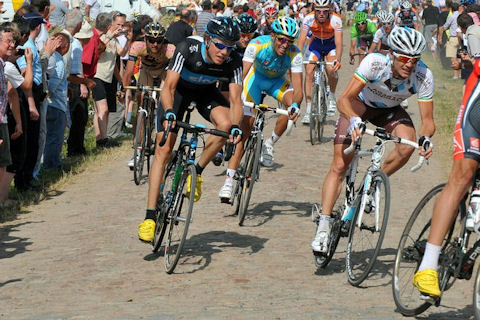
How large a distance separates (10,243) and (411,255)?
4.79m

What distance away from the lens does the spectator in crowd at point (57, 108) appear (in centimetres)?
Answer: 1377

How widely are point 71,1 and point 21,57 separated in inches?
670

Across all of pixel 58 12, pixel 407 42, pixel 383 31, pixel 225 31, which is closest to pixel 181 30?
pixel 58 12

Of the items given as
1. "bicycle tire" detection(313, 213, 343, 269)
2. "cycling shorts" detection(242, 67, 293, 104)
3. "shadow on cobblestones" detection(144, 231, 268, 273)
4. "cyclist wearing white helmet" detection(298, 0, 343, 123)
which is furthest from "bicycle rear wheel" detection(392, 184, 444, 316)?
"cyclist wearing white helmet" detection(298, 0, 343, 123)

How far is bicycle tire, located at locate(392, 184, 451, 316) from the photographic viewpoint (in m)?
7.28

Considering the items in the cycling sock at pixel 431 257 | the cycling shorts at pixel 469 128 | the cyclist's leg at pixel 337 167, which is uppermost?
the cycling shorts at pixel 469 128

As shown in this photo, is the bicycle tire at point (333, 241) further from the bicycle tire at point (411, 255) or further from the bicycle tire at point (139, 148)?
→ the bicycle tire at point (139, 148)

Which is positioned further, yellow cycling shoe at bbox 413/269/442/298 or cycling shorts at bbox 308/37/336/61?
cycling shorts at bbox 308/37/336/61

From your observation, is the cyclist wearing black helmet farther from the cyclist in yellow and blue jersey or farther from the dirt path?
the cyclist in yellow and blue jersey

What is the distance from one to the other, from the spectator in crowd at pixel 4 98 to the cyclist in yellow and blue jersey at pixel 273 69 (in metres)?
2.75

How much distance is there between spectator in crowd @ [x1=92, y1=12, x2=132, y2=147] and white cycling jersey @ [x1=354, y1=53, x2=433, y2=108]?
807 cm

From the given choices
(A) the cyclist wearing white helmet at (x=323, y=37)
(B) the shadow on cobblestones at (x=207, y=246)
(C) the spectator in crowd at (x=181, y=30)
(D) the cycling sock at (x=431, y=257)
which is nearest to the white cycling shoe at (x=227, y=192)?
(B) the shadow on cobblestones at (x=207, y=246)

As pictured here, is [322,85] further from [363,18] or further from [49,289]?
[49,289]

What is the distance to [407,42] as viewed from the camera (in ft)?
26.8
